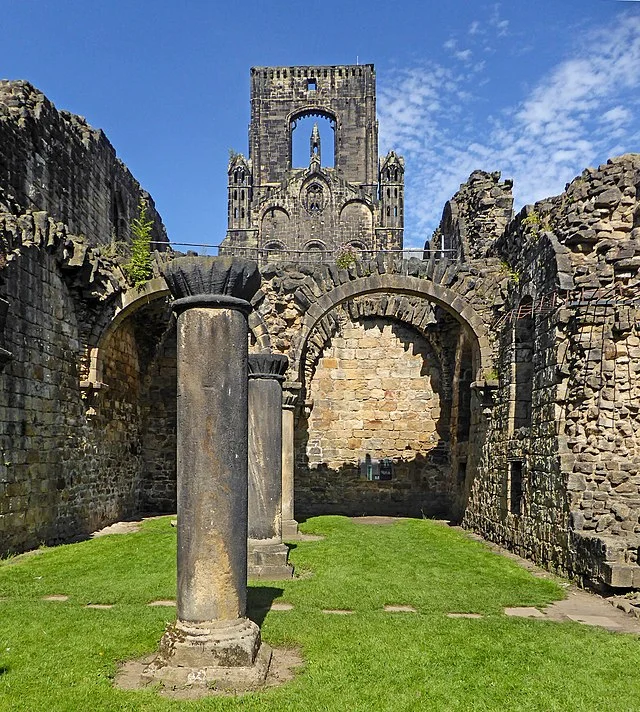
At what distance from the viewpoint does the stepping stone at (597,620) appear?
6941mm

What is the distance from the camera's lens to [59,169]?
16234 millimetres

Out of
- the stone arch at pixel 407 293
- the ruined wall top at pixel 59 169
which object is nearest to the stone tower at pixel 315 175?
the ruined wall top at pixel 59 169

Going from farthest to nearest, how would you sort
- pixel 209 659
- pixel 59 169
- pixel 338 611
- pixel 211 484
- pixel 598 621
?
pixel 59 169 < pixel 338 611 < pixel 598 621 < pixel 211 484 < pixel 209 659

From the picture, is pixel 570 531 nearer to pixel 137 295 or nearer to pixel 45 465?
pixel 45 465

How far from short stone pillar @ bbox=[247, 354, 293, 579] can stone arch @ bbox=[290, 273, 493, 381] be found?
506 centimetres

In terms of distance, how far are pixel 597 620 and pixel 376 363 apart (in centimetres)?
1199

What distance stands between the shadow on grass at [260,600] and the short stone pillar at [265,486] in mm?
716

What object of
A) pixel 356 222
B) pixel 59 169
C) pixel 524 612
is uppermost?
pixel 356 222

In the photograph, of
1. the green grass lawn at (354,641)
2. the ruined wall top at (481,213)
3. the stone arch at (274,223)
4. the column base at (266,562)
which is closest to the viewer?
the green grass lawn at (354,641)

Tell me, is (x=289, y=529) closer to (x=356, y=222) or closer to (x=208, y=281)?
(x=208, y=281)

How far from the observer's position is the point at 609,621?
280 inches

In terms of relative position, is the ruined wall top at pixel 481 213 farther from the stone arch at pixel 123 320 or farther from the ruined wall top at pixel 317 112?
the ruined wall top at pixel 317 112

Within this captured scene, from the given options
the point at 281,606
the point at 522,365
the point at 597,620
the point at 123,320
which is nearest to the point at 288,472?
the point at 522,365

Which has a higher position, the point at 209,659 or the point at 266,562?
the point at 209,659
